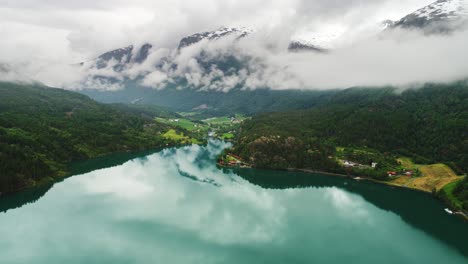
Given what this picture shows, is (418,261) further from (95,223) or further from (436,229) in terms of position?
(95,223)

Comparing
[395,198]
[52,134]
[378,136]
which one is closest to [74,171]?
[52,134]

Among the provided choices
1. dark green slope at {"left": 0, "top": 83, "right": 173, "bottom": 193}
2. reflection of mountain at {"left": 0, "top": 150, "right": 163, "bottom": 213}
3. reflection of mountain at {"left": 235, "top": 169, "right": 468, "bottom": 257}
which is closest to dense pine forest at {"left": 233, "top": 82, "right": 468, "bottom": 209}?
reflection of mountain at {"left": 235, "top": 169, "right": 468, "bottom": 257}

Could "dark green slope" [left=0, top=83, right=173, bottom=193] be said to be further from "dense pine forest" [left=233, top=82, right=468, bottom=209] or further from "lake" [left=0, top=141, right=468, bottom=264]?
"dense pine forest" [left=233, top=82, right=468, bottom=209]

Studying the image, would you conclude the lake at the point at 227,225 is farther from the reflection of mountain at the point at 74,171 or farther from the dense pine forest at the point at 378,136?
the dense pine forest at the point at 378,136

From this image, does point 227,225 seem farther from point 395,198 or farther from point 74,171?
point 74,171

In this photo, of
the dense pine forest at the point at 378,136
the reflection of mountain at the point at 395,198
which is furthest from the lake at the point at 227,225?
the dense pine forest at the point at 378,136
